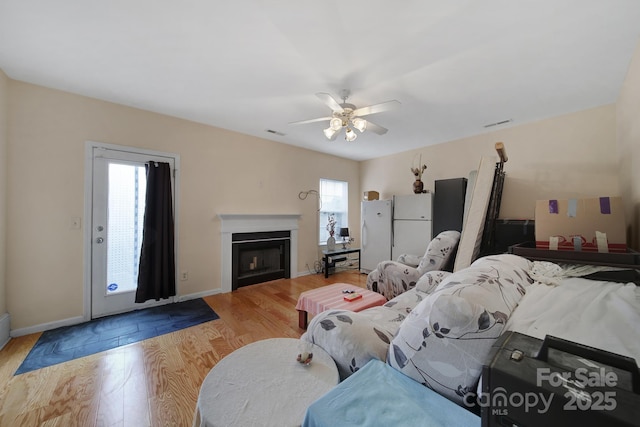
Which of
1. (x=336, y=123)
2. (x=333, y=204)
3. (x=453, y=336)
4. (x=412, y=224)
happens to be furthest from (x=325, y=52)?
(x=333, y=204)

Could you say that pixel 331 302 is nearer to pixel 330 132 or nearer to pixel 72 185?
pixel 330 132

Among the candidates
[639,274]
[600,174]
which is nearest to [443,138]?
[600,174]

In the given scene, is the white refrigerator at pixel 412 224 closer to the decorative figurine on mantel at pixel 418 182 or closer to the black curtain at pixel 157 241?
the decorative figurine on mantel at pixel 418 182

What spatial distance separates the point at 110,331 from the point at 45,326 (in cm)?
66

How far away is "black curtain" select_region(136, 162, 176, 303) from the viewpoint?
2.85m

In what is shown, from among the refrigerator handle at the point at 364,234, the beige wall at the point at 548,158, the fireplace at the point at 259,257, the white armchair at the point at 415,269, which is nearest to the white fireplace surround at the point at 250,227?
the fireplace at the point at 259,257

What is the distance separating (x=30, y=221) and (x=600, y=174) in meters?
6.24

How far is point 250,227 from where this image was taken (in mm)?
3820

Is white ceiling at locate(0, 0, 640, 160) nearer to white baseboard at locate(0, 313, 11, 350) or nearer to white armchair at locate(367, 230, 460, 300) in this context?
white armchair at locate(367, 230, 460, 300)

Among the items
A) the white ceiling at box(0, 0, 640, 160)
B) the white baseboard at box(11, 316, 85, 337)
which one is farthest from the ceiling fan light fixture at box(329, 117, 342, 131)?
the white baseboard at box(11, 316, 85, 337)

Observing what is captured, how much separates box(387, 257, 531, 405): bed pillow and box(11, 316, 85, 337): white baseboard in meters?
3.37

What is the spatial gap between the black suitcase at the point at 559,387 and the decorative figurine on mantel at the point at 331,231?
4.09 meters

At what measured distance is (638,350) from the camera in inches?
25.6

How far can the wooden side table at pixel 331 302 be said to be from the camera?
2.15 m
